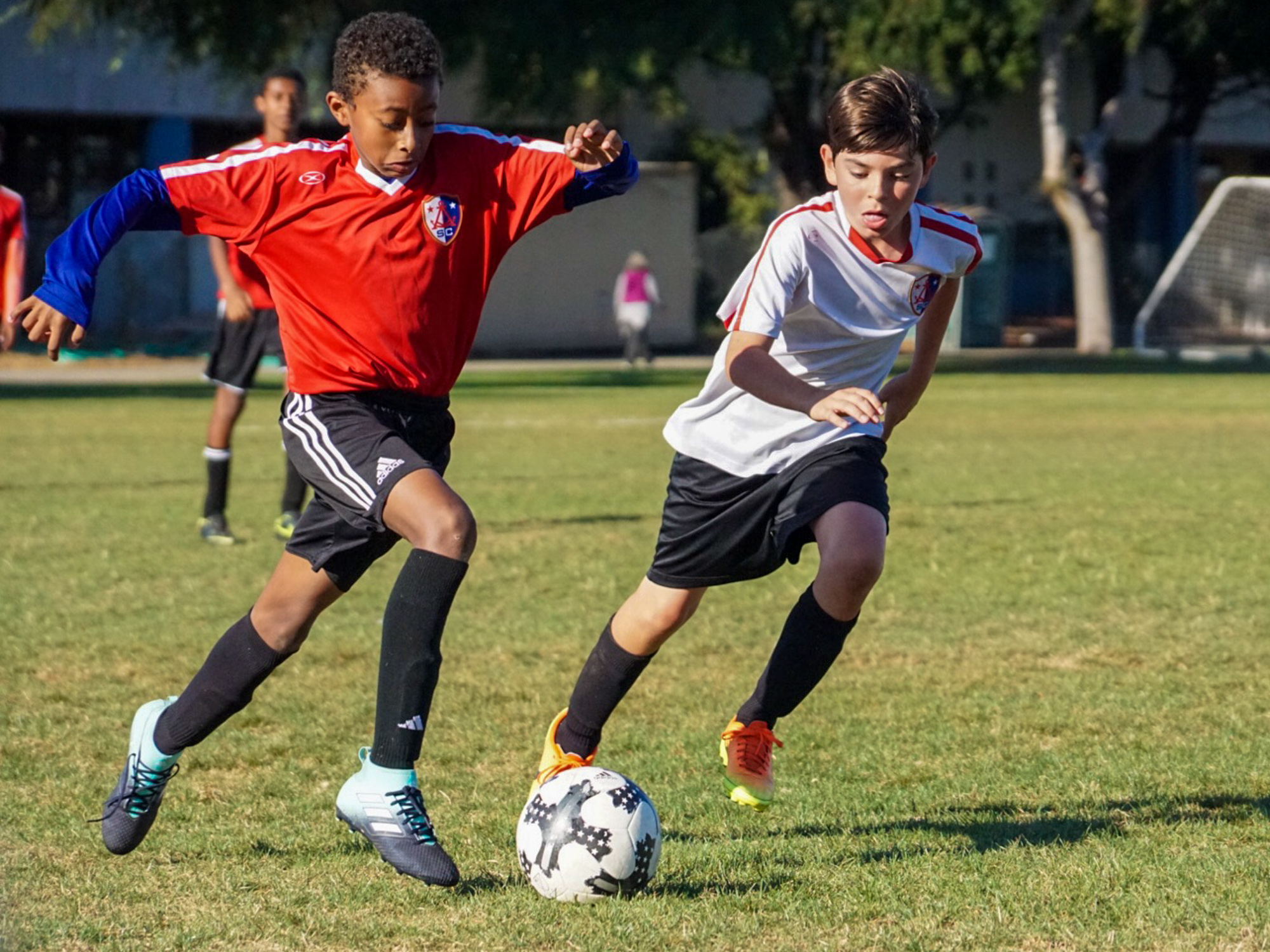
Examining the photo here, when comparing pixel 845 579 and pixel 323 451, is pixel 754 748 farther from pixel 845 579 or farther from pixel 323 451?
pixel 323 451

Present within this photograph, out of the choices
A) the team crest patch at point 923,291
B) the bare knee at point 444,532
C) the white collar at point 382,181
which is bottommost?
the bare knee at point 444,532

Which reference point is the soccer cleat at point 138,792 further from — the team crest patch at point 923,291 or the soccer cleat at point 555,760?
the team crest patch at point 923,291

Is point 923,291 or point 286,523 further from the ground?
point 923,291

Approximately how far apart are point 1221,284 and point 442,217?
27502 mm

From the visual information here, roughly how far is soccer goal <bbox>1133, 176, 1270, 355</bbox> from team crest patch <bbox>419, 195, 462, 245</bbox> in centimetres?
2640

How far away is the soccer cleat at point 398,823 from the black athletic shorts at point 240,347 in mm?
5626

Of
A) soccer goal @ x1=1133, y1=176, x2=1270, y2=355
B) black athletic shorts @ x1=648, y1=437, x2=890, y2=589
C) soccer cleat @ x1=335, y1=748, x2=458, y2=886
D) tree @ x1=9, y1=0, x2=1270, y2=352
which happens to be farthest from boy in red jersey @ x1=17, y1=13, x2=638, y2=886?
soccer goal @ x1=1133, y1=176, x2=1270, y2=355

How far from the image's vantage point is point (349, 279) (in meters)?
4.11

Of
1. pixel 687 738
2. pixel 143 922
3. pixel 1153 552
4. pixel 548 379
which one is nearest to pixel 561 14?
pixel 548 379

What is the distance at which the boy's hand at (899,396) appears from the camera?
459 cm

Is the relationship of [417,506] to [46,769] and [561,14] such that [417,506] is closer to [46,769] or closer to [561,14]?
[46,769]

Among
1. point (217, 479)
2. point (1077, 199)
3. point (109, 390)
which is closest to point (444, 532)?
point (217, 479)

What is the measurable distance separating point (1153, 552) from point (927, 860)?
5.28 metres

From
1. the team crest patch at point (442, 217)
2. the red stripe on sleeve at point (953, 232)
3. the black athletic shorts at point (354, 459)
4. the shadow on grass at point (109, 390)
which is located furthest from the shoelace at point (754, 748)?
the shadow on grass at point (109, 390)
